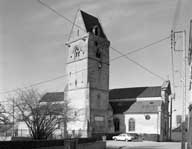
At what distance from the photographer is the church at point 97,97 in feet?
169

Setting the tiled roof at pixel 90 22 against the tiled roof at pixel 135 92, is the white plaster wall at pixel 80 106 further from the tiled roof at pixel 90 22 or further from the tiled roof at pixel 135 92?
the tiled roof at pixel 135 92

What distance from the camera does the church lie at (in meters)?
51.6

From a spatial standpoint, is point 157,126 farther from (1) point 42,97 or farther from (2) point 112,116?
(1) point 42,97

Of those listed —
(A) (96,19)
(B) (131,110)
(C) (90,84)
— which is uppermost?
(A) (96,19)

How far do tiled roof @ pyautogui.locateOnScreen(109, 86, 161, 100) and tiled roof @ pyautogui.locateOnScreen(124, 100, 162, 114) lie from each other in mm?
2216

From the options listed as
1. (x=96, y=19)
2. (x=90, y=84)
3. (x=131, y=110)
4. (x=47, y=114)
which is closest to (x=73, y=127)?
(x=90, y=84)

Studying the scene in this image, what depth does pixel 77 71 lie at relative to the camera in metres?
54.1

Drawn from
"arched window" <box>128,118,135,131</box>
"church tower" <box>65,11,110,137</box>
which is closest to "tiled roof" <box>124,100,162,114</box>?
"arched window" <box>128,118,135,131</box>

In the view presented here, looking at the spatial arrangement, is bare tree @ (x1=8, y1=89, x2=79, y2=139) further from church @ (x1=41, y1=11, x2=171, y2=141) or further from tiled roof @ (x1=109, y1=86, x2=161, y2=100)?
tiled roof @ (x1=109, y1=86, x2=161, y2=100)

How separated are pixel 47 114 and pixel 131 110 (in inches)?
1369

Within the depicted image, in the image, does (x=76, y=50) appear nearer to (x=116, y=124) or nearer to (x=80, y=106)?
(x=80, y=106)

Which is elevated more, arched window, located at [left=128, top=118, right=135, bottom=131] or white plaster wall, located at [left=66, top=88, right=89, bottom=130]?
white plaster wall, located at [left=66, top=88, right=89, bottom=130]

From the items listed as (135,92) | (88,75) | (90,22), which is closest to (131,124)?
(135,92)

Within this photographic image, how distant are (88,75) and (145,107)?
1369 cm
